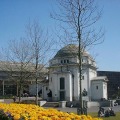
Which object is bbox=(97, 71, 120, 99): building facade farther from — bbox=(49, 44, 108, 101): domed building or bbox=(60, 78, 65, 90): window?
bbox=(60, 78, 65, 90): window

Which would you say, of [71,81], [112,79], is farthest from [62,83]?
[112,79]

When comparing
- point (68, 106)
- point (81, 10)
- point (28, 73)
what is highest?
point (81, 10)

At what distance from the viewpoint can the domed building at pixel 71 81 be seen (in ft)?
226

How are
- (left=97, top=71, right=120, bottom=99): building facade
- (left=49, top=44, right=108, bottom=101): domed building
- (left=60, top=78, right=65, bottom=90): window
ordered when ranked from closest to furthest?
(left=49, top=44, right=108, bottom=101): domed building → (left=60, top=78, right=65, bottom=90): window → (left=97, top=71, right=120, bottom=99): building facade

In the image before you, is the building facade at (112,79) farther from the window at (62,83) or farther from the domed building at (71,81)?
the window at (62,83)

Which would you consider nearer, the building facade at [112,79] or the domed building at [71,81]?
the domed building at [71,81]

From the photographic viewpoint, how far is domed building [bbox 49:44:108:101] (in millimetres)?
68875

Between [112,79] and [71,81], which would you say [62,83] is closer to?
[71,81]

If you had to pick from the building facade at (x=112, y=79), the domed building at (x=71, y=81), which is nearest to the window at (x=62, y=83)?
the domed building at (x=71, y=81)

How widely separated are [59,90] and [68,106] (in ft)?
46.2

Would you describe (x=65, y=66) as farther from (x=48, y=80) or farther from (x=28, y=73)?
(x=28, y=73)

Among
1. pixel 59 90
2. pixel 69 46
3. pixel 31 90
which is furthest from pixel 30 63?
pixel 31 90

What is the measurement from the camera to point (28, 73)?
30.8m

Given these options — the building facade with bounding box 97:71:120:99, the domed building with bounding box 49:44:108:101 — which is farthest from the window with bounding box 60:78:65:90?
the building facade with bounding box 97:71:120:99
